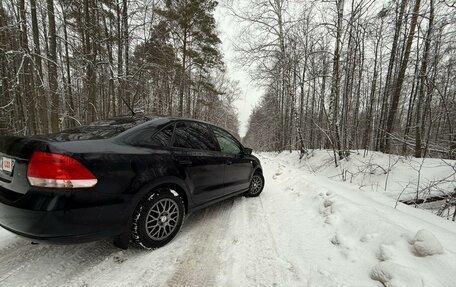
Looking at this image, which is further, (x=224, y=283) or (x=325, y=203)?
(x=325, y=203)

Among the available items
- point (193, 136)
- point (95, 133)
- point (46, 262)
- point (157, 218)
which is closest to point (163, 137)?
point (193, 136)

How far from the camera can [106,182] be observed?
74.6 inches

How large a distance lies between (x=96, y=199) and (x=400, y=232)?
312 cm

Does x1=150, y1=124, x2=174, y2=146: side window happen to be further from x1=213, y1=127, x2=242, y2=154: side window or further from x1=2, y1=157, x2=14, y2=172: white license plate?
x1=2, y1=157, x2=14, y2=172: white license plate

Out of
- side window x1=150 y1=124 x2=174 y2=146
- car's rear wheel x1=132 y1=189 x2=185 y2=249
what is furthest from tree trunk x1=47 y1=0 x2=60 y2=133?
car's rear wheel x1=132 y1=189 x2=185 y2=249

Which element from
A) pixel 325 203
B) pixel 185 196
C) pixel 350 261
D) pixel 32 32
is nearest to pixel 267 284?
pixel 350 261

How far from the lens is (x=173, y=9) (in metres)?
13.4

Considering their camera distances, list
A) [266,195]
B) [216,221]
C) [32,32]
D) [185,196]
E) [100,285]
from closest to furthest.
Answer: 1. [100,285]
2. [185,196]
3. [216,221]
4. [266,195]
5. [32,32]

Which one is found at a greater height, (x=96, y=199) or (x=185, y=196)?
(x=96, y=199)

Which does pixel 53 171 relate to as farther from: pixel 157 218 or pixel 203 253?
pixel 203 253

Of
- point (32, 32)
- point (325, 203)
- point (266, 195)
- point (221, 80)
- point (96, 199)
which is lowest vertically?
point (266, 195)

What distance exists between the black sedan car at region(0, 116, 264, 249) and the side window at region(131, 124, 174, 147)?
0.04 ft

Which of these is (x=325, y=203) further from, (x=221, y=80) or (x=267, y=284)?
(x=221, y=80)

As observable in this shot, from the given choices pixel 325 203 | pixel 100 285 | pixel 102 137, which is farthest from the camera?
pixel 325 203
